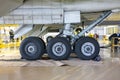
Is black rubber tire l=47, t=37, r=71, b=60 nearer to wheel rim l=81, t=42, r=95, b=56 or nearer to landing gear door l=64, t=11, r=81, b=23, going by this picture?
wheel rim l=81, t=42, r=95, b=56

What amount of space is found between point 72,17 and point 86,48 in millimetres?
1084

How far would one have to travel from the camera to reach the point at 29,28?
32.8ft

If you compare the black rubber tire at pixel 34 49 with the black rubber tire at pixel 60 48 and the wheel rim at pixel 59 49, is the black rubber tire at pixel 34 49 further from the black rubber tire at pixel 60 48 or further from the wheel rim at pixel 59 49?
the wheel rim at pixel 59 49

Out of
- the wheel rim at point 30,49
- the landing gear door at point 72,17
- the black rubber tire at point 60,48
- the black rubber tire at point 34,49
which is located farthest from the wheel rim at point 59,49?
the landing gear door at point 72,17

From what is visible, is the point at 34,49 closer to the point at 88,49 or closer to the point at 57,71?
the point at 88,49

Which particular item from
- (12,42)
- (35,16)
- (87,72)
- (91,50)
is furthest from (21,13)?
(12,42)

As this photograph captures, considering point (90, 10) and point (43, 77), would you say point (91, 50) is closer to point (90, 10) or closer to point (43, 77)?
point (90, 10)

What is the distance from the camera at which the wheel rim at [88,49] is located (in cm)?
915

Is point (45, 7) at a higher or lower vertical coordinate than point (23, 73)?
higher

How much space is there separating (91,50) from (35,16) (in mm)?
2080

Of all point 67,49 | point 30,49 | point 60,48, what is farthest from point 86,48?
point 30,49

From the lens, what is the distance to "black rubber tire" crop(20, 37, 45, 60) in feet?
30.7

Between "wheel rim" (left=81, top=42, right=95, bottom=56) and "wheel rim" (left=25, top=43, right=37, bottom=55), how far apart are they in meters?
1.57

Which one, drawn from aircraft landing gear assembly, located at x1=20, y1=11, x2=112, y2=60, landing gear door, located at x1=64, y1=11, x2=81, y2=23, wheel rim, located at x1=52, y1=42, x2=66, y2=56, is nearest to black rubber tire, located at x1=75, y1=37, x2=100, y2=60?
aircraft landing gear assembly, located at x1=20, y1=11, x2=112, y2=60
